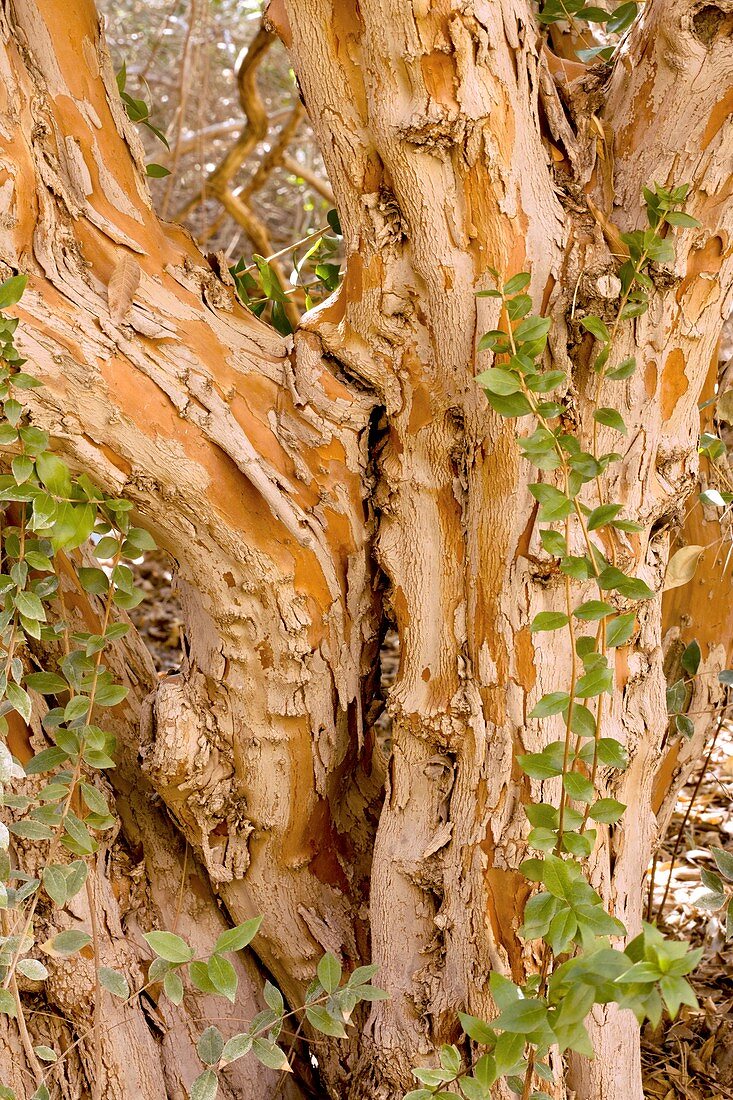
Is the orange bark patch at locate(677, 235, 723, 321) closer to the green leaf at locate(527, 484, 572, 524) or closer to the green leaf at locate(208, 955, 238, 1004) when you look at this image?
the green leaf at locate(527, 484, 572, 524)

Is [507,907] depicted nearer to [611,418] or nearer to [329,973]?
[329,973]

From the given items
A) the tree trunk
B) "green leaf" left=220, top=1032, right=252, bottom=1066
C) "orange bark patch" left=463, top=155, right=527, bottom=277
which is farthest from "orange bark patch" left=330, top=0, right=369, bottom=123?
"green leaf" left=220, top=1032, right=252, bottom=1066

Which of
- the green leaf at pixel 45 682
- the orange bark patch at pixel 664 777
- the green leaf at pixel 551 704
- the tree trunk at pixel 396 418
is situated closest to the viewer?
the green leaf at pixel 551 704

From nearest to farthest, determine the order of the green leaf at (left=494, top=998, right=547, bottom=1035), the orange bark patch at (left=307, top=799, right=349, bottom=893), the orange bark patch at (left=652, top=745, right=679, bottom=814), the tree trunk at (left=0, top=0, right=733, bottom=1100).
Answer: the green leaf at (left=494, top=998, right=547, bottom=1035) → the tree trunk at (left=0, top=0, right=733, bottom=1100) → the orange bark patch at (left=307, top=799, right=349, bottom=893) → the orange bark patch at (left=652, top=745, right=679, bottom=814)

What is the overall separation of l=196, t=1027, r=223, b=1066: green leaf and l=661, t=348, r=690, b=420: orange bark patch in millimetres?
848

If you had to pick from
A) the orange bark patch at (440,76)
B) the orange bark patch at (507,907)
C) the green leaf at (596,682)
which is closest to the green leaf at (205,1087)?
the orange bark patch at (507,907)

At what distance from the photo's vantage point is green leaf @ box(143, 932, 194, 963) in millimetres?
997

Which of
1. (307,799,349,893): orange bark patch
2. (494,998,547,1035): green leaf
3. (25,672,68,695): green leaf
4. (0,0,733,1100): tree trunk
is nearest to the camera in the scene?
(494,998,547,1035): green leaf

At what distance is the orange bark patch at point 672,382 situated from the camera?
1153 millimetres

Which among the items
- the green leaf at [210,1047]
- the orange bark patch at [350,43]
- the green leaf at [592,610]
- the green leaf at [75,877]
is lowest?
the green leaf at [210,1047]

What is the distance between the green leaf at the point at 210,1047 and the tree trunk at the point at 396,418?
0.74 feet

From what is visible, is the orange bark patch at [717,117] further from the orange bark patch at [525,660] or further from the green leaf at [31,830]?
the green leaf at [31,830]

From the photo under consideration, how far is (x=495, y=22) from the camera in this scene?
41.1 inches

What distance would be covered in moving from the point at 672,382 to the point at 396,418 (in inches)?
12.5
